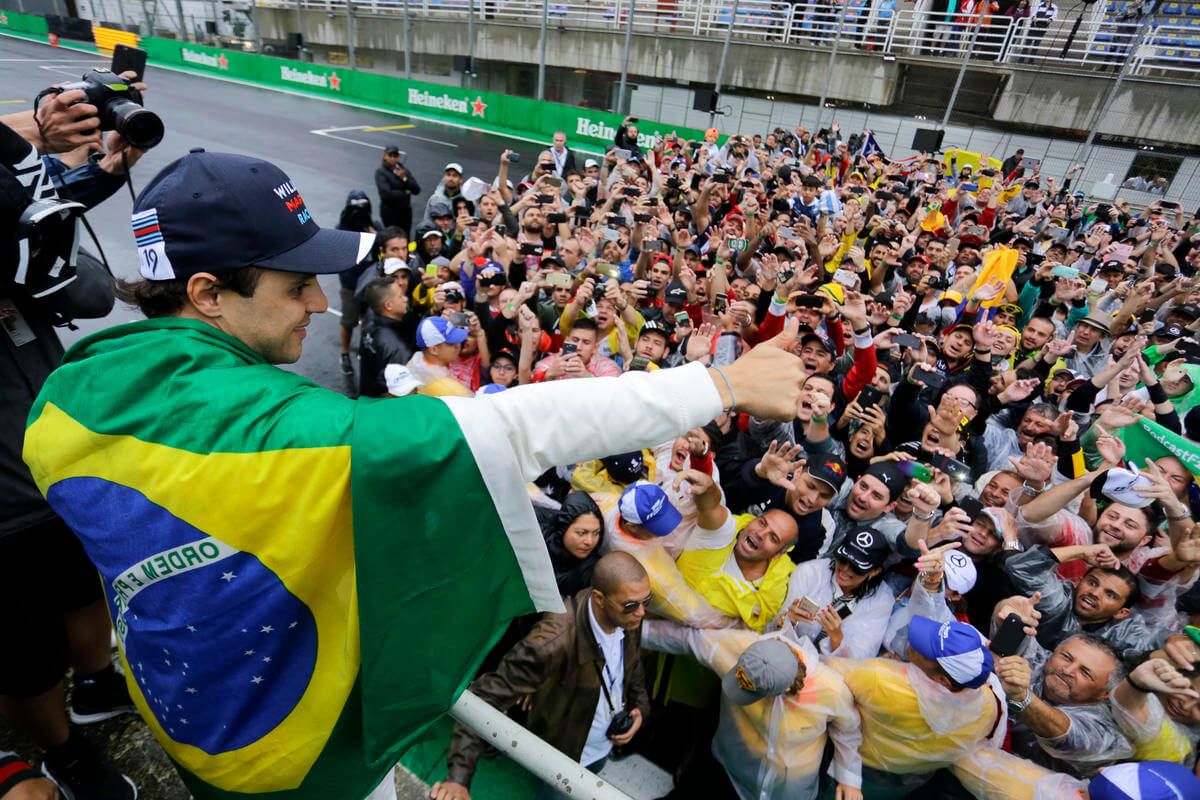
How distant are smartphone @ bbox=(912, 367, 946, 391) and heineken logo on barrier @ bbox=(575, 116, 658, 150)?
18.4 meters

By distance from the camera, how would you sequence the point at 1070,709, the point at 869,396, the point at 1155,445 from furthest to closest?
the point at 869,396 → the point at 1155,445 → the point at 1070,709

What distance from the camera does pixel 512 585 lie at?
3.70ft

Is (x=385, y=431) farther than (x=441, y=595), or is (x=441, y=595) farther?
(x=441, y=595)

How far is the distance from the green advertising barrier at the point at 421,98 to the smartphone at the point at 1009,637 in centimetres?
2065

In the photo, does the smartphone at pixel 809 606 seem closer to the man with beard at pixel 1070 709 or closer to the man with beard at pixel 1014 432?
the man with beard at pixel 1070 709

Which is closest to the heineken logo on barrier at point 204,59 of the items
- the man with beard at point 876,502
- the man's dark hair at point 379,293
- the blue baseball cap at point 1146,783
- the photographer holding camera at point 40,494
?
the man's dark hair at point 379,293

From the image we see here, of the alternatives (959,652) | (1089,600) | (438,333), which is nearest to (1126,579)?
(1089,600)

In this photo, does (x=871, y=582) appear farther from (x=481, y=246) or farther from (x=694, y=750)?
(x=481, y=246)

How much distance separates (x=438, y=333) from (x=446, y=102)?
2337 centimetres

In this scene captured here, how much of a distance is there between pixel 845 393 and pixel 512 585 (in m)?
4.24

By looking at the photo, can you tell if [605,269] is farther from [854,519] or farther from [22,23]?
[22,23]

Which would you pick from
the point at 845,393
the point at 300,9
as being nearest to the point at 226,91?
the point at 300,9

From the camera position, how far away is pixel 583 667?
260 centimetres

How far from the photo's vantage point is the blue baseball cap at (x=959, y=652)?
7.19 ft
